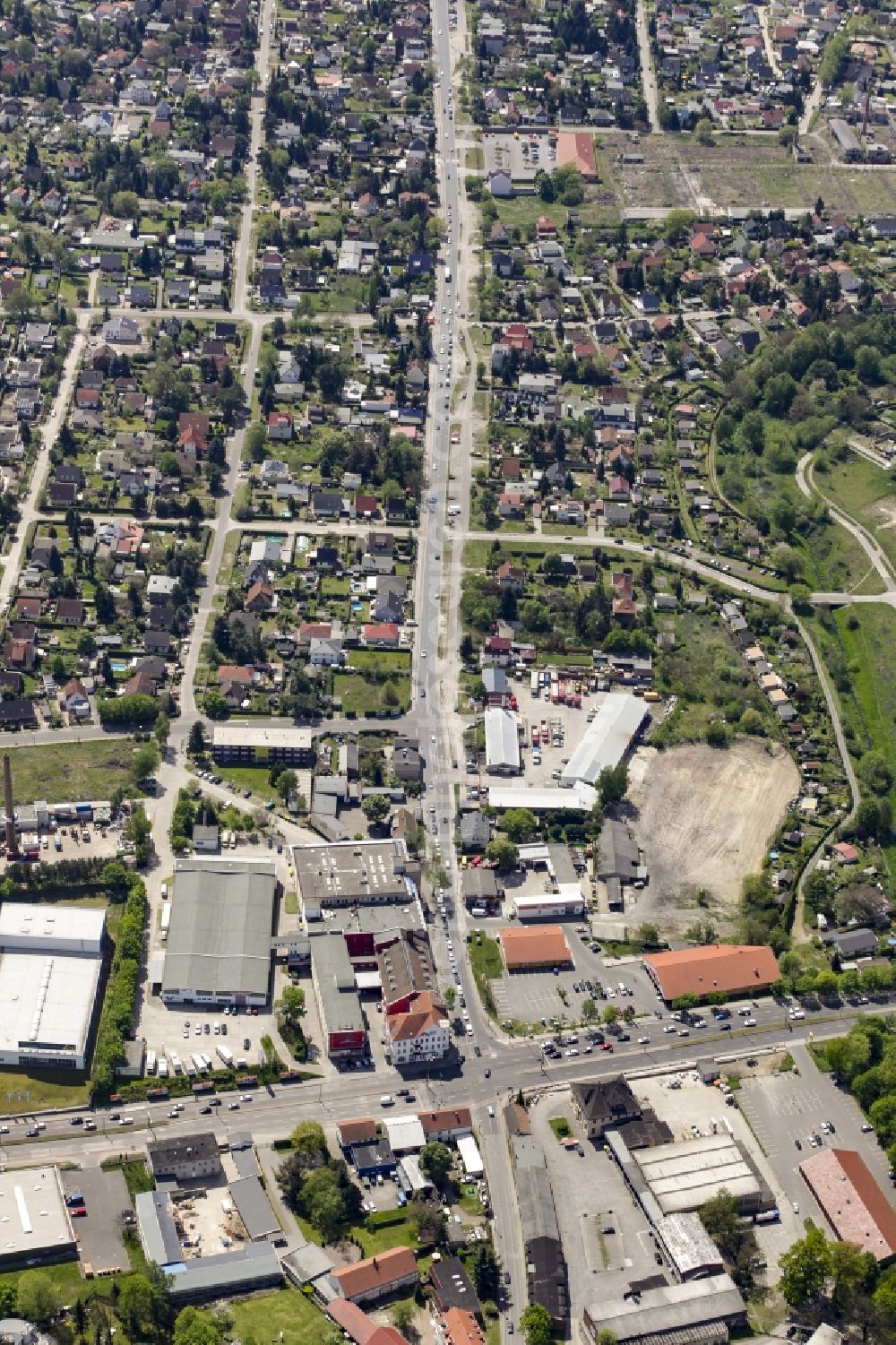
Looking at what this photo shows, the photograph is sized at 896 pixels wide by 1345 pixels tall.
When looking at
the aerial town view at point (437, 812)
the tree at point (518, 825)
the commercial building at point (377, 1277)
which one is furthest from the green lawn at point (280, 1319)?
the tree at point (518, 825)

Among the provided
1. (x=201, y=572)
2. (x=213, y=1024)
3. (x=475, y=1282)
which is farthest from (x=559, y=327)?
(x=475, y=1282)

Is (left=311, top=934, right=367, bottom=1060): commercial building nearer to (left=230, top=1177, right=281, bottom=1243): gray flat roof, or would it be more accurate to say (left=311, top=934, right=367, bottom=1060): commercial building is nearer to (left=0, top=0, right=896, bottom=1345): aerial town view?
(left=0, top=0, right=896, bottom=1345): aerial town view

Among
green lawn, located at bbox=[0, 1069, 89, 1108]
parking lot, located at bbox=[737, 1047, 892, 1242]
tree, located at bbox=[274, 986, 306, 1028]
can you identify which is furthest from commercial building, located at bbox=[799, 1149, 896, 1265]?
green lawn, located at bbox=[0, 1069, 89, 1108]

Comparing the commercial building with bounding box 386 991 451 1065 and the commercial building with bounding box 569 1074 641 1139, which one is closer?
the commercial building with bounding box 569 1074 641 1139

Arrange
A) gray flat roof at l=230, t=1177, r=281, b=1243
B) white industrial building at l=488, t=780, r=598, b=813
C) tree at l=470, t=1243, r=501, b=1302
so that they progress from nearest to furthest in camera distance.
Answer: tree at l=470, t=1243, r=501, b=1302
gray flat roof at l=230, t=1177, r=281, b=1243
white industrial building at l=488, t=780, r=598, b=813

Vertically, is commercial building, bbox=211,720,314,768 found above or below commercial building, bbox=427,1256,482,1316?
below

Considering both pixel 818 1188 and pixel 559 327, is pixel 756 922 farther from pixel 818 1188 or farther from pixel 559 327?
pixel 559 327
